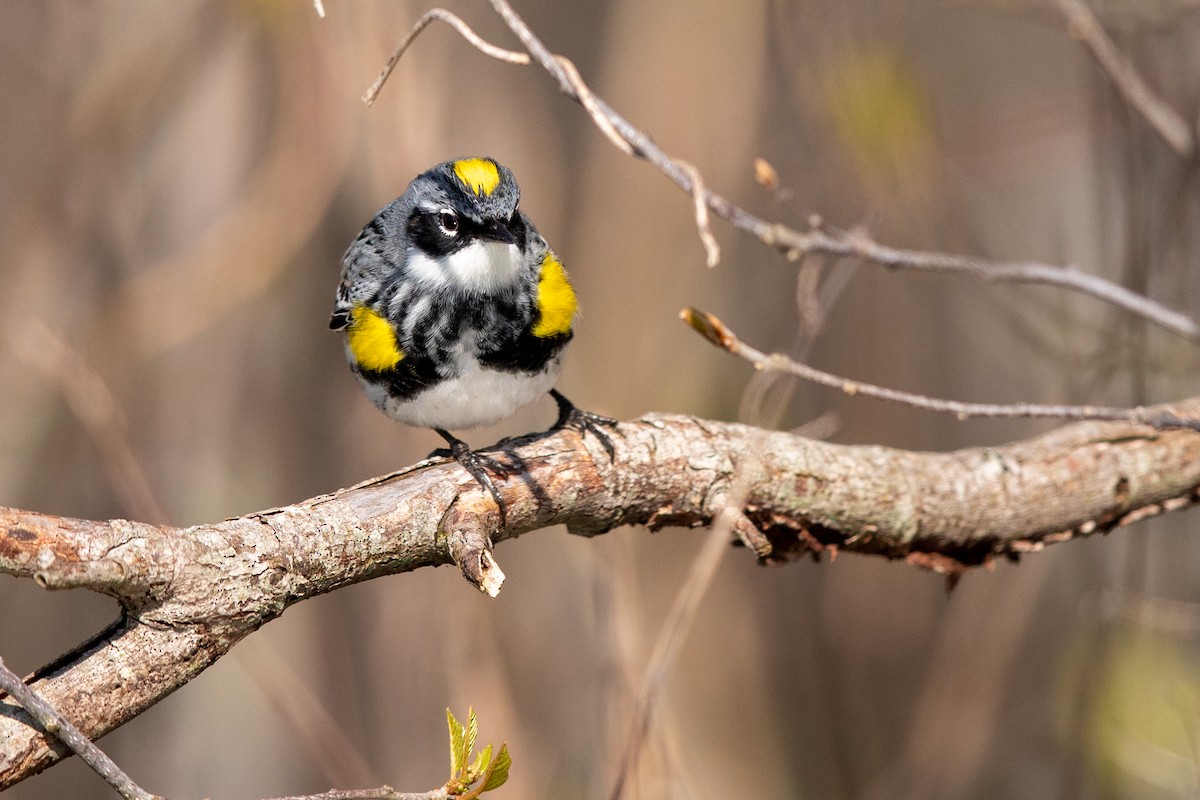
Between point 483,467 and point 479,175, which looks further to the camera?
point 479,175

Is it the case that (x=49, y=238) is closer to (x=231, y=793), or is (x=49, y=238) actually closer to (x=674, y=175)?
(x=231, y=793)

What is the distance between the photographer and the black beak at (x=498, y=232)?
332 cm

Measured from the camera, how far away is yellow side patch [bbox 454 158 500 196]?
3.39 metres

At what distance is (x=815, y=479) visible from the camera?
9.62ft

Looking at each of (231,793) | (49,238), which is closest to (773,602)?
(231,793)

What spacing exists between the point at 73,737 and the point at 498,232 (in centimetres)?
201

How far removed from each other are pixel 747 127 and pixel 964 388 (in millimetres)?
2023

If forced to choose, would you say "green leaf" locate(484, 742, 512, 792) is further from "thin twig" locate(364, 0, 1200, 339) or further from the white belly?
the white belly

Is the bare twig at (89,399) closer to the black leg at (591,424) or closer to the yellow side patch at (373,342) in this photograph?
the yellow side patch at (373,342)

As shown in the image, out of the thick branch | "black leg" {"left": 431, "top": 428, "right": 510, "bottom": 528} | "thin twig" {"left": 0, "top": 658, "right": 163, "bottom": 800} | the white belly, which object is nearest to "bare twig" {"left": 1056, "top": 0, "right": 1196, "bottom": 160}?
the thick branch

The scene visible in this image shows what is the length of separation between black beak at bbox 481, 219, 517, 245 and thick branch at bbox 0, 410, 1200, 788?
27.2 inches

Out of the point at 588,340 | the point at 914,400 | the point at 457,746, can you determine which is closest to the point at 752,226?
the point at 914,400

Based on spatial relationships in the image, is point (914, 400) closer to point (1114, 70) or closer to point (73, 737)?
point (1114, 70)

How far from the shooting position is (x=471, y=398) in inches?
127
